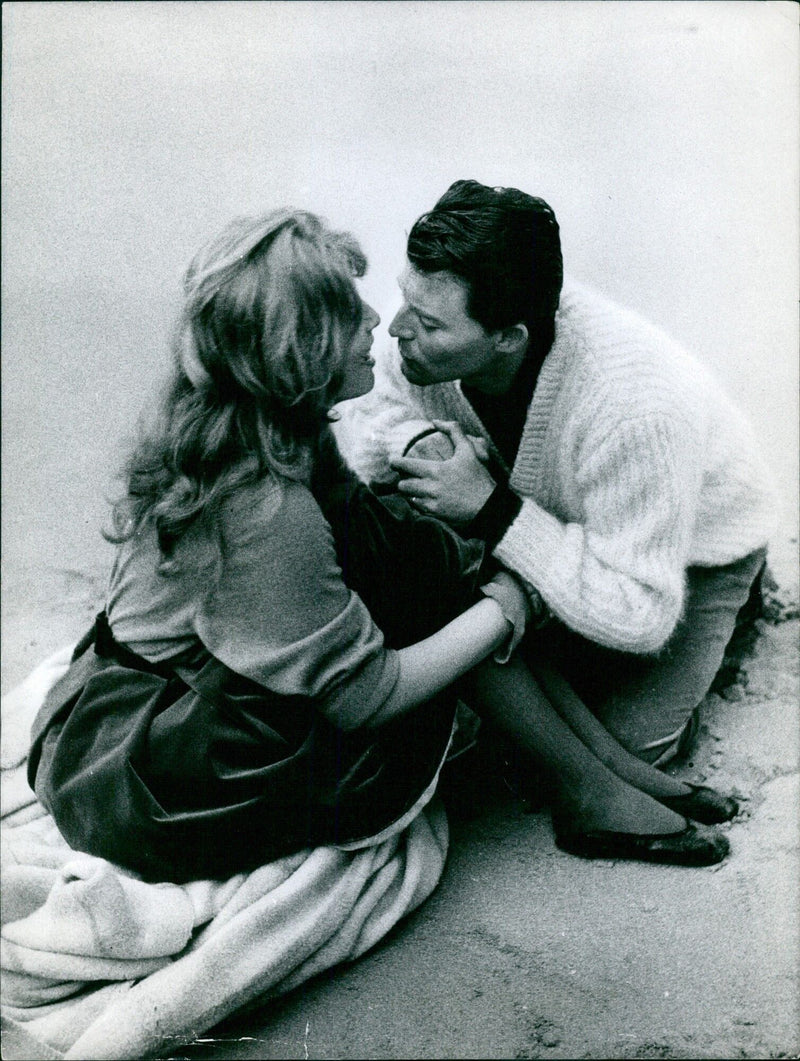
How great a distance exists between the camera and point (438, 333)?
2129 millimetres

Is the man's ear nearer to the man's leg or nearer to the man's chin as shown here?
the man's chin

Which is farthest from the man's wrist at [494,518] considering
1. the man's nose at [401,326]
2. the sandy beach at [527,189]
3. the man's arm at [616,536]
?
the sandy beach at [527,189]

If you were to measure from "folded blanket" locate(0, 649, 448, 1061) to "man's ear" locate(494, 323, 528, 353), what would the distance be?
0.97 m

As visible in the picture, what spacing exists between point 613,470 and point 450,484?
32cm

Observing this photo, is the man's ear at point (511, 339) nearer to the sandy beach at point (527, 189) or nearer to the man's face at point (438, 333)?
the man's face at point (438, 333)

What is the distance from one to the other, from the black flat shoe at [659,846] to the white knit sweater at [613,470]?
37cm

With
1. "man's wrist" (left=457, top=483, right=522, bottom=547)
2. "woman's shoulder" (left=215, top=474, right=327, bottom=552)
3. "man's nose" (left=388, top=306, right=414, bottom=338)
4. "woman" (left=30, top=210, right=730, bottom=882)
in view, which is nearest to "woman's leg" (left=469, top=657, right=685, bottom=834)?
"woman" (left=30, top=210, right=730, bottom=882)

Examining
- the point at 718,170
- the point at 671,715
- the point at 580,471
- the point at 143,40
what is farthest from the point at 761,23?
the point at 671,715

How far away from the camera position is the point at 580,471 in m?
2.12

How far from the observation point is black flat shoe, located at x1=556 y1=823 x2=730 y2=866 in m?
2.09

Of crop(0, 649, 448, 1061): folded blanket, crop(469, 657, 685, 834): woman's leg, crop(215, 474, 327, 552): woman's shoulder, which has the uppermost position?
crop(215, 474, 327, 552): woman's shoulder

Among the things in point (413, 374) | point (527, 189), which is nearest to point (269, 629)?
point (413, 374)

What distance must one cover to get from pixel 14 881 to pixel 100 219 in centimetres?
144

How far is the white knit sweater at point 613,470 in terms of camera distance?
2049 mm
